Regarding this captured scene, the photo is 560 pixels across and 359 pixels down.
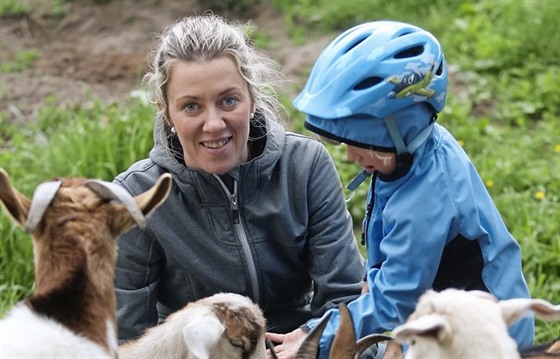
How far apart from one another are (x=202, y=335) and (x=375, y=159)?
40.6 inches

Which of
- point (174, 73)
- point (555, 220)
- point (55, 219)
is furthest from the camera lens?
point (555, 220)

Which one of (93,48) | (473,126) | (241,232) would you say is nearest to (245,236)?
(241,232)

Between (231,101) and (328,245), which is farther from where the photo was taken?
(328,245)

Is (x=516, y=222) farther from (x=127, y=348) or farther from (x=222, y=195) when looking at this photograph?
(x=127, y=348)

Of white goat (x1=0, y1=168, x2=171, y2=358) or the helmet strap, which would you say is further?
the helmet strap

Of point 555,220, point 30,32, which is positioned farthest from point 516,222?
point 30,32

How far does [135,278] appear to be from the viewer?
15.1 ft

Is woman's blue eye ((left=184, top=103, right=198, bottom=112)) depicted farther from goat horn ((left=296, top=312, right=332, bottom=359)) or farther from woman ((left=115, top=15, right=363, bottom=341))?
goat horn ((left=296, top=312, right=332, bottom=359))

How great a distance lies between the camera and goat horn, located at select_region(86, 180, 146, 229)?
3.30 meters

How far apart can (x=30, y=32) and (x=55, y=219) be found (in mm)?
7432

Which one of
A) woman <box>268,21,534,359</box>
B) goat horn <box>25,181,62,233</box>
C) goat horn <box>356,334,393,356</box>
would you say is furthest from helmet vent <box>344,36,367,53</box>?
goat horn <box>25,181,62,233</box>

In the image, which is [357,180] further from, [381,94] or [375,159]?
[381,94]

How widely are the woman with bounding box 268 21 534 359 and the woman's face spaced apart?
1.43ft

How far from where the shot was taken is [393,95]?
12.8 ft
